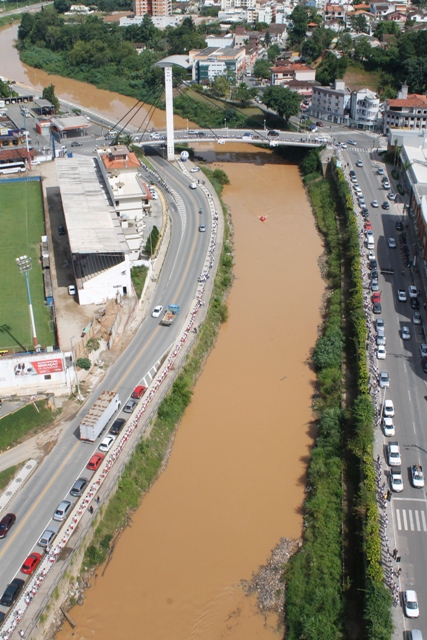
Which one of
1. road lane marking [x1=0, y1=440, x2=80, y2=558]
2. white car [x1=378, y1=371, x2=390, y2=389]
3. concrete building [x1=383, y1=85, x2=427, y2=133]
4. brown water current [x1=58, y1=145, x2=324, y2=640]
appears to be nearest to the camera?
brown water current [x1=58, y1=145, x2=324, y2=640]

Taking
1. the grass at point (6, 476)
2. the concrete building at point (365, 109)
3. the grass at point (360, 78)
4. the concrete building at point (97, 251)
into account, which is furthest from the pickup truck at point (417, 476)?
the grass at point (360, 78)

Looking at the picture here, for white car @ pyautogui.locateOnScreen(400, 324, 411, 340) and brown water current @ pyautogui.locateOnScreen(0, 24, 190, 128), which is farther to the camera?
brown water current @ pyautogui.locateOnScreen(0, 24, 190, 128)

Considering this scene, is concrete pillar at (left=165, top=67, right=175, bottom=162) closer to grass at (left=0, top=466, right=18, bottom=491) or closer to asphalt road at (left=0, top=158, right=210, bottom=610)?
asphalt road at (left=0, top=158, right=210, bottom=610)

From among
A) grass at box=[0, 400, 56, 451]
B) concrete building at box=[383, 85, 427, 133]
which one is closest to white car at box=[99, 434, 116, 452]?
grass at box=[0, 400, 56, 451]

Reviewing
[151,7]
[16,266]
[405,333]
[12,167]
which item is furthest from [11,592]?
[151,7]

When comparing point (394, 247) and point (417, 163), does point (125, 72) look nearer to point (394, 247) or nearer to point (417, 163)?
point (417, 163)

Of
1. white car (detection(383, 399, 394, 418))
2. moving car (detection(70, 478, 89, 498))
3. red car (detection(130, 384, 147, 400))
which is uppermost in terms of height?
white car (detection(383, 399, 394, 418))
